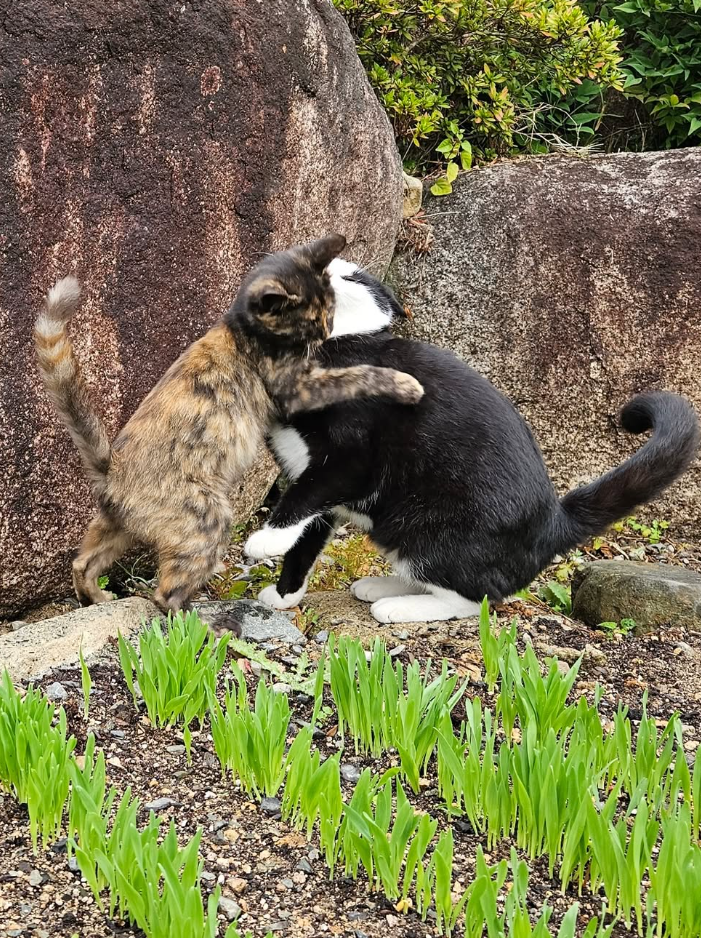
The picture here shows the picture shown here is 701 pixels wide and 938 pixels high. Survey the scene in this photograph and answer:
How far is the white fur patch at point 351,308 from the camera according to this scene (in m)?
3.69

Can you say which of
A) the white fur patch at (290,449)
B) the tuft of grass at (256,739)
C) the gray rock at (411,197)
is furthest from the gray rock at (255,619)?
the gray rock at (411,197)

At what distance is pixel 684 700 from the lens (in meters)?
3.41

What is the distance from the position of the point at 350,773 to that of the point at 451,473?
1.22 m

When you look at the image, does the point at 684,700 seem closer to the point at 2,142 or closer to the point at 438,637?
the point at 438,637

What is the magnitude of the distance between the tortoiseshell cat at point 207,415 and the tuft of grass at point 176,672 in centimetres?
45

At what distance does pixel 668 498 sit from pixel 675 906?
3.84m

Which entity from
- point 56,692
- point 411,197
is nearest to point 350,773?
point 56,692

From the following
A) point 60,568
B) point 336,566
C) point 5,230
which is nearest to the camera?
point 5,230

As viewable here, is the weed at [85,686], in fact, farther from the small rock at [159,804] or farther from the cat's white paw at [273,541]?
the cat's white paw at [273,541]

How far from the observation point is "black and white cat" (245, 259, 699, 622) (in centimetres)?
361

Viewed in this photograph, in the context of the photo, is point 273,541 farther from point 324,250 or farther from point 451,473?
point 324,250

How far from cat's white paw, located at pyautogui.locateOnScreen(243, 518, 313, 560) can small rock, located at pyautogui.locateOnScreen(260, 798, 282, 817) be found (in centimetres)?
105

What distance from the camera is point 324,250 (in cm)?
351

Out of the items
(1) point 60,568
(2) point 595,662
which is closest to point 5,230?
(1) point 60,568
